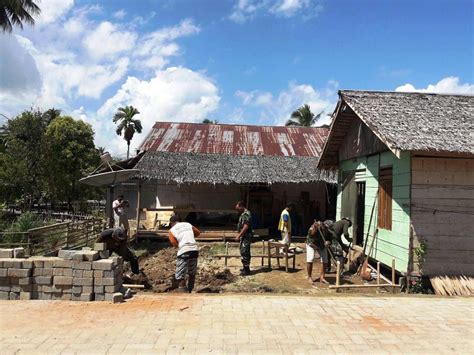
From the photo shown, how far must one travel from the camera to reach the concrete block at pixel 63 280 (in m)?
6.13

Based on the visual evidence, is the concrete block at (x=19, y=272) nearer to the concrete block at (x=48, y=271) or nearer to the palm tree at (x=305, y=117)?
the concrete block at (x=48, y=271)

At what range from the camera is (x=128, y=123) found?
4356 centimetres

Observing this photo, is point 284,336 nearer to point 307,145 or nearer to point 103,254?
point 103,254

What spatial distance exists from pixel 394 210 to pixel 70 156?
68.3 ft

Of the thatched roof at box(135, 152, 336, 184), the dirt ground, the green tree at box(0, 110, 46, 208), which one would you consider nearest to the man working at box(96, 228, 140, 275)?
the dirt ground

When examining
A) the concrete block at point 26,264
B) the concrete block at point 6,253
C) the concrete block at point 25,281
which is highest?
the concrete block at point 6,253

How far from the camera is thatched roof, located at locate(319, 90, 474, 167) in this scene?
7.26m

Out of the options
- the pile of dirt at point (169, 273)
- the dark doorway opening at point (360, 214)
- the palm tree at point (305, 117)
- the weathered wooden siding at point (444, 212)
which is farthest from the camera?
the palm tree at point (305, 117)

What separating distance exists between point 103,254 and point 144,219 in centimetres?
1218

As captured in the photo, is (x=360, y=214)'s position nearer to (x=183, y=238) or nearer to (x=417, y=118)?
(x=417, y=118)

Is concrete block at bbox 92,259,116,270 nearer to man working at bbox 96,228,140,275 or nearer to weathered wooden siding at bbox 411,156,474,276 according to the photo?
man working at bbox 96,228,140,275

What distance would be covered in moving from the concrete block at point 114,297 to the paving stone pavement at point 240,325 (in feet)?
0.43

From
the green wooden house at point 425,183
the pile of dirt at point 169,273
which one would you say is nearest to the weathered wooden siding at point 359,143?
the green wooden house at point 425,183

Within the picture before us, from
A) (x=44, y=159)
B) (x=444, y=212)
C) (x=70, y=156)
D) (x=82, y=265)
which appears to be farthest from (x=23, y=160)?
(x=444, y=212)
